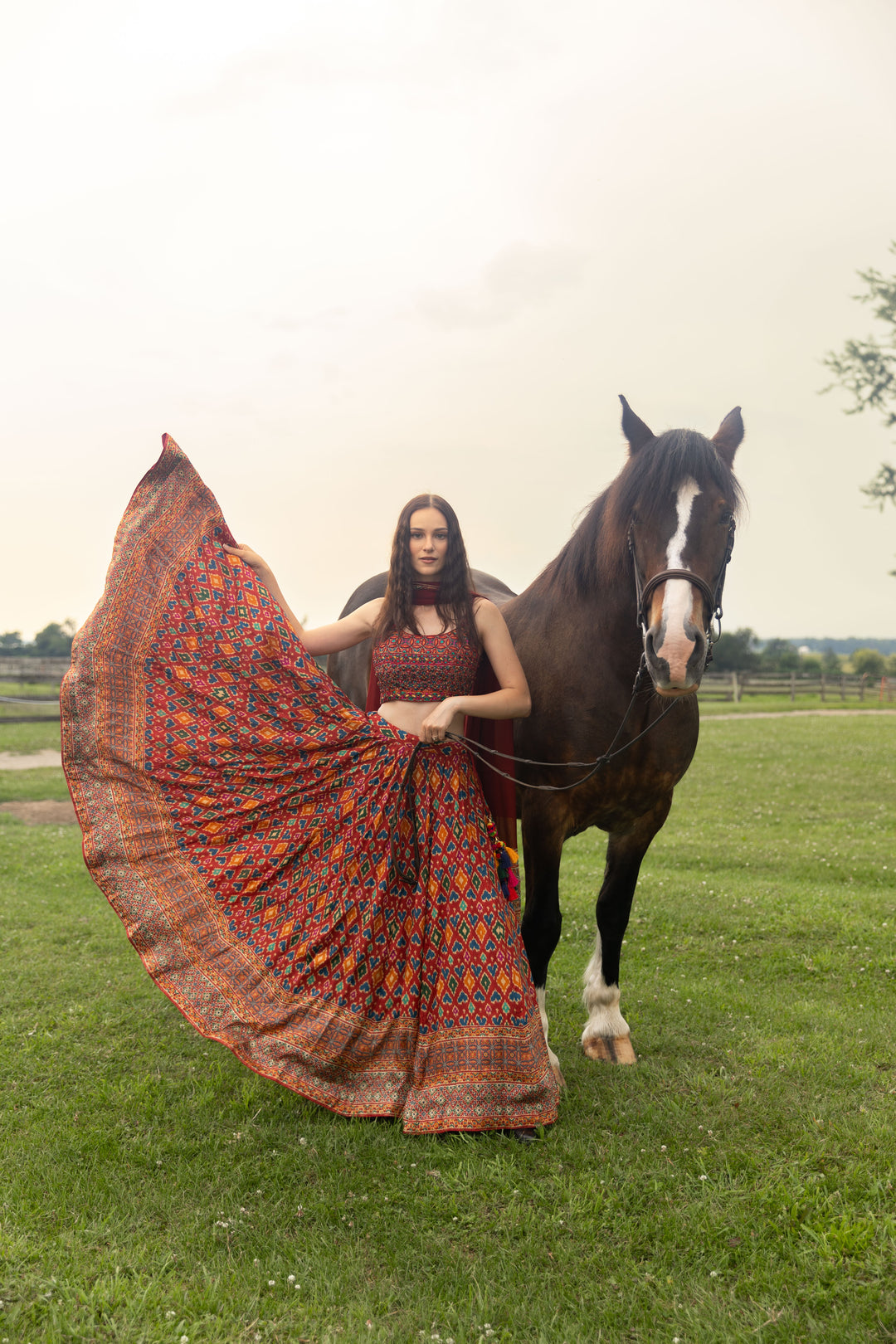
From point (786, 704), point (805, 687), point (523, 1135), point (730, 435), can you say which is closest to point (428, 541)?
point (730, 435)

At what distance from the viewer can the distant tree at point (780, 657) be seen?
49.2 metres

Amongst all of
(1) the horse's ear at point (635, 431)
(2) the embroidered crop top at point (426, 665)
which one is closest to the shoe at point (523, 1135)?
(2) the embroidered crop top at point (426, 665)

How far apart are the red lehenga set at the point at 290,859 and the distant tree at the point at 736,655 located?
4549 cm

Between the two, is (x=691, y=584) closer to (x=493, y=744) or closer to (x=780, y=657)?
(x=493, y=744)

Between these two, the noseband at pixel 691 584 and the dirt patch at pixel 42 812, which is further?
A: the dirt patch at pixel 42 812

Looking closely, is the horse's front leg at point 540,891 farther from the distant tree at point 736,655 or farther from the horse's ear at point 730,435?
the distant tree at point 736,655

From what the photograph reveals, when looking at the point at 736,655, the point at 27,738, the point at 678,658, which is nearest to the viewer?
the point at 678,658

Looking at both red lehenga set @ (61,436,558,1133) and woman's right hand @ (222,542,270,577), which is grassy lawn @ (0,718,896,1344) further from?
woman's right hand @ (222,542,270,577)

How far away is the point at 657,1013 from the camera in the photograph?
16.7 ft

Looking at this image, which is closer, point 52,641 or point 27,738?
point 27,738

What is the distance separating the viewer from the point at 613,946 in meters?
4.66

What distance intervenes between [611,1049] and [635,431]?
10.0 feet

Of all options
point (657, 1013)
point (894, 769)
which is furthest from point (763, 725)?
point (657, 1013)

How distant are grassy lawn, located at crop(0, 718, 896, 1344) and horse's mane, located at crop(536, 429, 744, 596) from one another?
241cm
